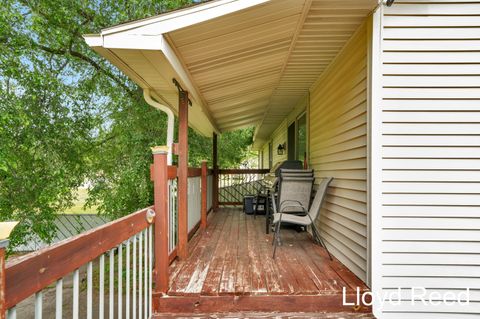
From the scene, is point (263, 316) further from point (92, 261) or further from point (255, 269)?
point (92, 261)

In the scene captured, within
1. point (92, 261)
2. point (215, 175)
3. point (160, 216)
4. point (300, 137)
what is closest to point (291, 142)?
point (300, 137)

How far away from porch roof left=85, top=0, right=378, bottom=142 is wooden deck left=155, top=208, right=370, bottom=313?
190 cm

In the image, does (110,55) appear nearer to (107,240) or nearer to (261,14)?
(261,14)

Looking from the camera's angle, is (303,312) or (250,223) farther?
(250,223)

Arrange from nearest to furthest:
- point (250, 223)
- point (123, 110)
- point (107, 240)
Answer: point (107, 240)
point (250, 223)
point (123, 110)

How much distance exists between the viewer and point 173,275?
2777mm

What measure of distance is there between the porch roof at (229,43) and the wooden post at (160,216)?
840 mm

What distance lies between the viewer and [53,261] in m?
1.14

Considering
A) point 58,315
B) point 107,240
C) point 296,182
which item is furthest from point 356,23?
point 58,315

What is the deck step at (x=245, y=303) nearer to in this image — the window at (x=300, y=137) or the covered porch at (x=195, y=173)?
the covered porch at (x=195, y=173)

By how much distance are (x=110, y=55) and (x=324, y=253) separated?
3.11m

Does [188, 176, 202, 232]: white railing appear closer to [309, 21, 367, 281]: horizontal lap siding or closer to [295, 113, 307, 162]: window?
[309, 21, 367, 281]: horizontal lap siding

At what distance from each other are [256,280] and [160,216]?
103cm

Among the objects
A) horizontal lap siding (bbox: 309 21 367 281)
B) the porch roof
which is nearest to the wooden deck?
horizontal lap siding (bbox: 309 21 367 281)
